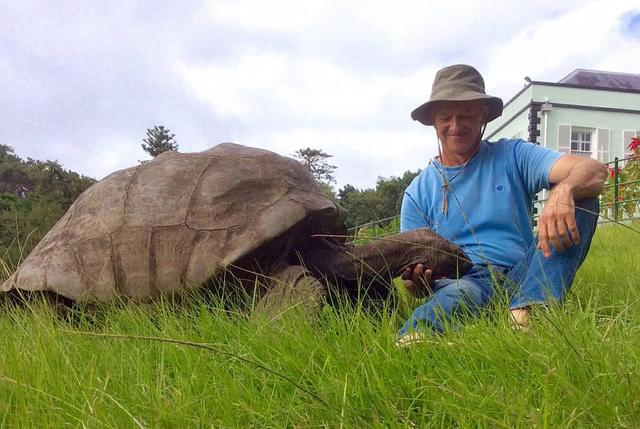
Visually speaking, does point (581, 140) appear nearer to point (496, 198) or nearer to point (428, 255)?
point (496, 198)

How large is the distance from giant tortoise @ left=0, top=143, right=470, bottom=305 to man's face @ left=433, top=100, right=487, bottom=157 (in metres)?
0.54

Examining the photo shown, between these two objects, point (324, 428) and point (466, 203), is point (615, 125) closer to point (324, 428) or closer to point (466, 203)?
point (466, 203)

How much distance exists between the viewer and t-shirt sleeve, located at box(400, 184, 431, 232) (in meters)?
3.15

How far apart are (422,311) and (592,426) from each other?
3.25 ft

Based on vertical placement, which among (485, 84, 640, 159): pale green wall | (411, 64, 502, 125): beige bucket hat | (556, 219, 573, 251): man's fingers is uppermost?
(485, 84, 640, 159): pale green wall

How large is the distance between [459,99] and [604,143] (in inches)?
673

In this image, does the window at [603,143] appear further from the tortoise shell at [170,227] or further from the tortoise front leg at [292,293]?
the tortoise front leg at [292,293]

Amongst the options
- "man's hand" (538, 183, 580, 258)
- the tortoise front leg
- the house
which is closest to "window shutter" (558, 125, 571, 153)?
the house

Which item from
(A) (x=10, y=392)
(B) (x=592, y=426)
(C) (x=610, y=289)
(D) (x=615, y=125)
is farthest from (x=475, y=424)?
(D) (x=615, y=125)

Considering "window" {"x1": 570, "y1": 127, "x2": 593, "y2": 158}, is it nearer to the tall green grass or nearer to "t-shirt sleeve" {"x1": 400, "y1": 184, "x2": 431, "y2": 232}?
"t-shirt sleeve" {"x1": 400, "y1": 184, "x2": 431, "y2": 232}

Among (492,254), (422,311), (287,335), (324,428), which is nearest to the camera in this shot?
(324,428)

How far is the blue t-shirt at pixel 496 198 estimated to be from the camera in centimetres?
273

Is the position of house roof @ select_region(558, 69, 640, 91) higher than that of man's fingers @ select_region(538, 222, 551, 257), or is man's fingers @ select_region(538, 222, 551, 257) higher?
house roof @ select_region(558, 69, 640, 91)

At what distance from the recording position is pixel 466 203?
288 centimetres
